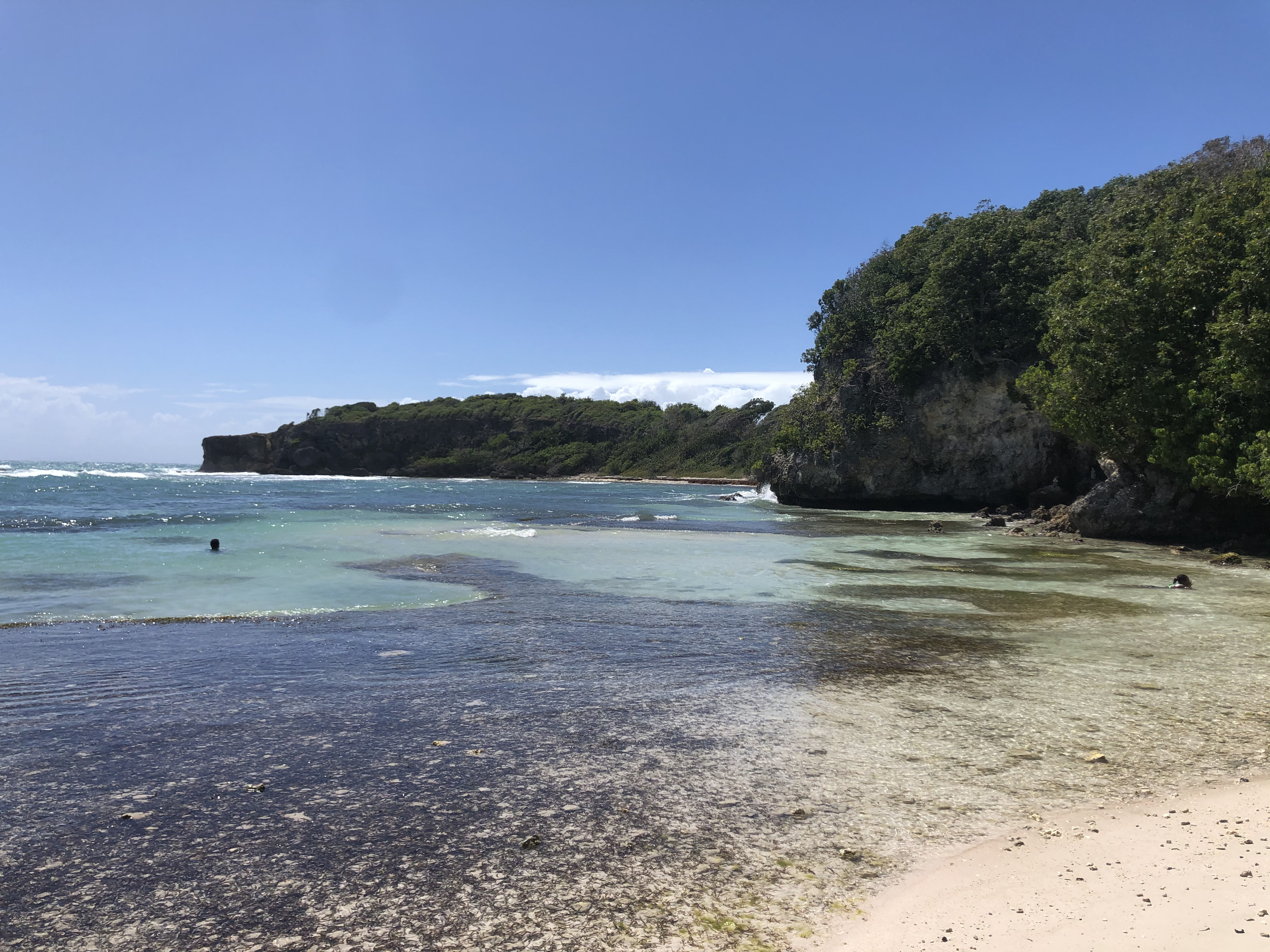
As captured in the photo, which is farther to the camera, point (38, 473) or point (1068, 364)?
point (38, 473)

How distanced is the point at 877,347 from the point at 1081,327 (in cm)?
2144

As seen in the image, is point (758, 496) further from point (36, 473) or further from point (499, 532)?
point (36, 473)

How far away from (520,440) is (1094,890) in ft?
467

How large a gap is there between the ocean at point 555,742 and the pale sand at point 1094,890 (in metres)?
0.25

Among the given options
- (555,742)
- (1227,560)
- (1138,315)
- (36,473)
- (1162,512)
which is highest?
(1138,315)

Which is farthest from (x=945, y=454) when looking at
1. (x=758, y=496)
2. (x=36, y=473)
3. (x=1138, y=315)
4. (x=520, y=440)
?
(x=36, y=473)

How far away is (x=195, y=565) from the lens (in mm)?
17734

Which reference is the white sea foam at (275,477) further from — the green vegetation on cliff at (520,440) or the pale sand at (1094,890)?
the pale sand at (1094,890)

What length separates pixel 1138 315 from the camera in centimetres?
2191

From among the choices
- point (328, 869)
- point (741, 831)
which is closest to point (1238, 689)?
point (741, 831)

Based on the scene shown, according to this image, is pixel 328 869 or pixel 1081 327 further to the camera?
pixel 1081 327

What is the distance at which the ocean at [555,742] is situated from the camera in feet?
12.3

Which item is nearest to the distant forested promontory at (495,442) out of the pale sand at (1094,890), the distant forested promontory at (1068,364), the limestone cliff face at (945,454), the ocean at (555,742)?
the distant forested promontory at (1068,364)

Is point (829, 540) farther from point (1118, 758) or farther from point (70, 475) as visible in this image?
point (70, 475)
